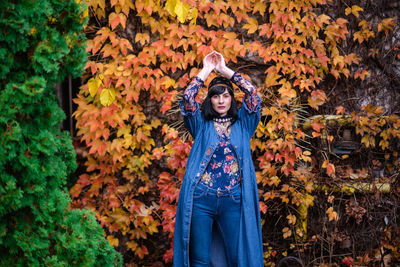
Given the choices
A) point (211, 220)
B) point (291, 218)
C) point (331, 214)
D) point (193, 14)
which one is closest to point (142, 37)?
point (193, 14)

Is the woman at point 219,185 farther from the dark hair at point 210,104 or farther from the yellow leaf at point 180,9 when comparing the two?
the yellow leaf at point 180,9

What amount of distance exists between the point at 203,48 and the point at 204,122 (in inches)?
47.3

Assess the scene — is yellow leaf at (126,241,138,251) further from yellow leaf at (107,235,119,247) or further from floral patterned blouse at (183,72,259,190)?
floral patterned blouse at (183,72,259,190)

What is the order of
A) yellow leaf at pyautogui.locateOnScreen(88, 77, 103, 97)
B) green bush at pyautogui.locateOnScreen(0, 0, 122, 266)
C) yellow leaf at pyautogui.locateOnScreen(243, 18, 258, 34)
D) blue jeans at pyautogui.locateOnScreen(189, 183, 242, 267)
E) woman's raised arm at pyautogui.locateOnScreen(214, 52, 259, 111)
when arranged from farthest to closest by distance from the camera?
yellow leaf at pyautogui.locateOnScreen(243, 18, 258, 34)
yellow leaf at pyautogui.locateOnScreen(88, 77, 103, 97)
woman's raised arm at pyautogui.locateOnScreen(214, 52, 259, 111)
blue jeans at pyautogui.locateOnScreen(189, 183, 242, 267)
green bush at pyautogui.locateOnScreen(0, 0, 122, 266)

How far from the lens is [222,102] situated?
8.39 feet

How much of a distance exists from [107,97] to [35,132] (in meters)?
1.81

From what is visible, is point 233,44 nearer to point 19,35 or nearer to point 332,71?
point 332,71

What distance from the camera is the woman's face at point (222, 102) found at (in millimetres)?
2564

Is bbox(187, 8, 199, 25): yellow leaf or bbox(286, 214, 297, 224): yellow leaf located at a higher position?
bbox(187, 8, 199, 25): yellow leaf

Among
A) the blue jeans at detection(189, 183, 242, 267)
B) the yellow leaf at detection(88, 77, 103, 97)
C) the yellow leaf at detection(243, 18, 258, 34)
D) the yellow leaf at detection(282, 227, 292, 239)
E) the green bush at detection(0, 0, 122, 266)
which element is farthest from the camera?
the yellow leaf at detection(282, 227, 292, 239)

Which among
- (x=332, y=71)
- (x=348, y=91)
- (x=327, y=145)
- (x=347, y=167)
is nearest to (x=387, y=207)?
(x=347, y=167)

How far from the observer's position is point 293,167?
3.81 m

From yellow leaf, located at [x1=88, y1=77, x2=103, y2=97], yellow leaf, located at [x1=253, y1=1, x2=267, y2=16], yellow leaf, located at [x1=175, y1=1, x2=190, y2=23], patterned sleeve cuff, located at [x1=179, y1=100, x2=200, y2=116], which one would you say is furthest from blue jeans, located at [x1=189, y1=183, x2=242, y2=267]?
yellow leaf, located at [x1=253, y1=1, x2=267, y2=16]

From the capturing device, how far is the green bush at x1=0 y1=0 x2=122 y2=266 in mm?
1655
